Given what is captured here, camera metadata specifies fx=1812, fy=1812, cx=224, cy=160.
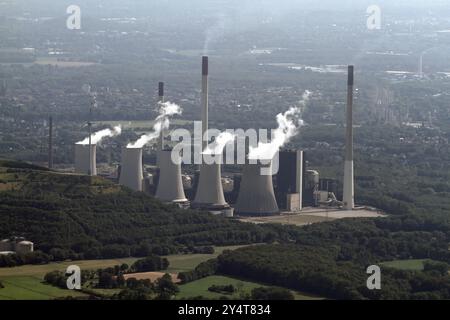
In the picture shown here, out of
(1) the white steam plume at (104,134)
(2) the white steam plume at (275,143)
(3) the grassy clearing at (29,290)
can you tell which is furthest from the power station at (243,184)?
(3) the grassy clearing at (29,290)

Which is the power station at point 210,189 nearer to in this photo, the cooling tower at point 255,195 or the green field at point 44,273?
the cooling tower at point 255,195

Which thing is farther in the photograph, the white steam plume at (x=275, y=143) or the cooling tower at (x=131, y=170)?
the cooling tower at (x=131, y=170)

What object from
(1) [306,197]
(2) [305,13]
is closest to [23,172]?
(1) [306,197]

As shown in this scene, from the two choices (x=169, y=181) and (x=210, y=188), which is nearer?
A: (x=210, y=188)

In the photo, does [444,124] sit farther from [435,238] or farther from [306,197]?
[435,238]

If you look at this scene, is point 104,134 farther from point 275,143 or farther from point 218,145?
point 218,145

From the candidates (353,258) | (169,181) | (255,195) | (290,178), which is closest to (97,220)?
(353,258)

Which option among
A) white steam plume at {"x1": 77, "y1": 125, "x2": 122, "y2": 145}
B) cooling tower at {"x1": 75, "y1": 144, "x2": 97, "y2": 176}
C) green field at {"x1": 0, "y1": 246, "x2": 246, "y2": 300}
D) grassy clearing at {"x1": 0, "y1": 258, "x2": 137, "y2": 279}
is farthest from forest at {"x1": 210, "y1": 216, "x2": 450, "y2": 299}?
white steam plume at {"x1": 77, "y1": 125, "x2": 122, "y2": 145}
